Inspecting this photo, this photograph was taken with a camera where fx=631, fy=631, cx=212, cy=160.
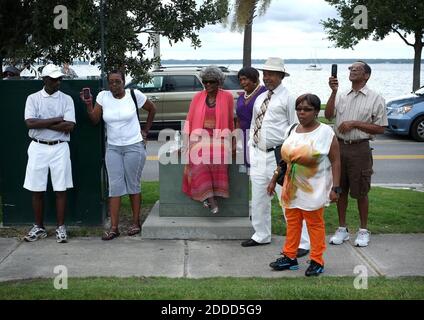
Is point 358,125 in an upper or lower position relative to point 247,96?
lower

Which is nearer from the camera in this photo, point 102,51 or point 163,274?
point 163,274

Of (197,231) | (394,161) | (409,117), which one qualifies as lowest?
(394,161)

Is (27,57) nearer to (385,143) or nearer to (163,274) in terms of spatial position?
(163,274)

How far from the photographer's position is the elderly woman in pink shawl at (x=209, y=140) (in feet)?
21.8

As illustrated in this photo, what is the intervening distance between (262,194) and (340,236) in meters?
0.98

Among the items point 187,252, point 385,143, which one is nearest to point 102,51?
point 187,252

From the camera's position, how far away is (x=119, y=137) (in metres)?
6.81

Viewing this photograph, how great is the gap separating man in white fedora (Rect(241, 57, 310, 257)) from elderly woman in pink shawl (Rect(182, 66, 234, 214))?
1.22 ft

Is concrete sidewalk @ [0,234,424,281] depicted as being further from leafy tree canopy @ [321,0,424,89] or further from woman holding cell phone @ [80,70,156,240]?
leafy tree canopy @ [321,0,424,89]

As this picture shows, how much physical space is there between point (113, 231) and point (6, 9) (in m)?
2.71

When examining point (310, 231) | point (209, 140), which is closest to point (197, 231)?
point (209, 140)

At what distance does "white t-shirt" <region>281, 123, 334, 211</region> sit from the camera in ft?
17.6

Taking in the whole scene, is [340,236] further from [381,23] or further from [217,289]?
[381,23]

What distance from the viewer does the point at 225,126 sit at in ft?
21.8
